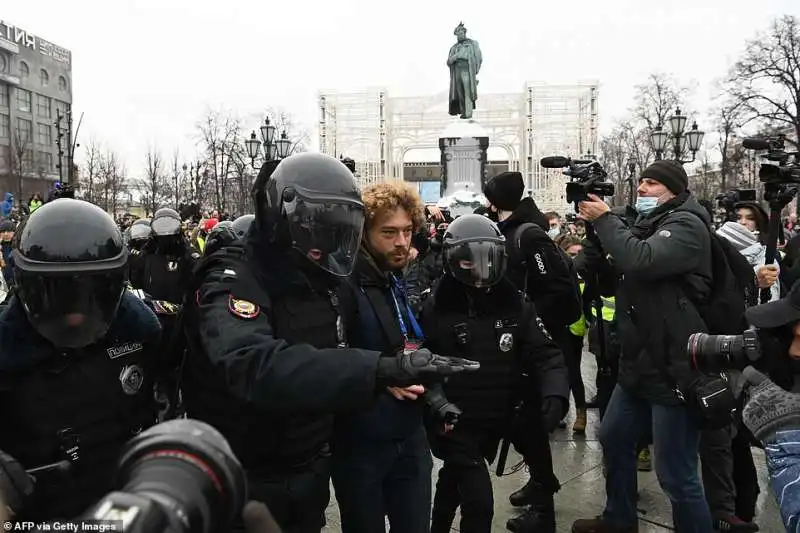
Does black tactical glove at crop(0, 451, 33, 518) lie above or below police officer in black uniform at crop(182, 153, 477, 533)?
below

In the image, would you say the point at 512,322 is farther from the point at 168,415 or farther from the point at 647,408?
the point at 168,415

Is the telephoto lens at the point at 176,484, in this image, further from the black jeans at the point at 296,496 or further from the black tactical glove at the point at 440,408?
the black tactical glove at the point at 440,408

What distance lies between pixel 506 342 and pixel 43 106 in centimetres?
8208

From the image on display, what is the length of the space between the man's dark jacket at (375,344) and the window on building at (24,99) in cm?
7856

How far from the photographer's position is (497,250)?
119 inches

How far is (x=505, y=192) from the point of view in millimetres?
4250

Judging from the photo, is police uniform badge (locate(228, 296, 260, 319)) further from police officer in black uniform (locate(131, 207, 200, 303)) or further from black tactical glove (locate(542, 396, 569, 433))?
police officer in black uniform (locate(131, 207, 200, 303))

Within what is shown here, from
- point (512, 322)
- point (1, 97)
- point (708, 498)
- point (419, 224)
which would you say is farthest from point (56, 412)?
point (1, 97)

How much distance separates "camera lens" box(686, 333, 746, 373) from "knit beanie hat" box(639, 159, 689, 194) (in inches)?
53.9

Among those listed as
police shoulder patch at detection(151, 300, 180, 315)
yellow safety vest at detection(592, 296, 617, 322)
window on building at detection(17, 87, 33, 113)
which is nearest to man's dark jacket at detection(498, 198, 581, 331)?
yellow safety vest at detection(592, 296, 617, 322)

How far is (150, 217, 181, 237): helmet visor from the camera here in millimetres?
5500

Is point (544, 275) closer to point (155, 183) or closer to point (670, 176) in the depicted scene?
point (670, 176)

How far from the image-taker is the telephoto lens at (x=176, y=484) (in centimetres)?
73

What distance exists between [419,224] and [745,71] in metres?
28.8
